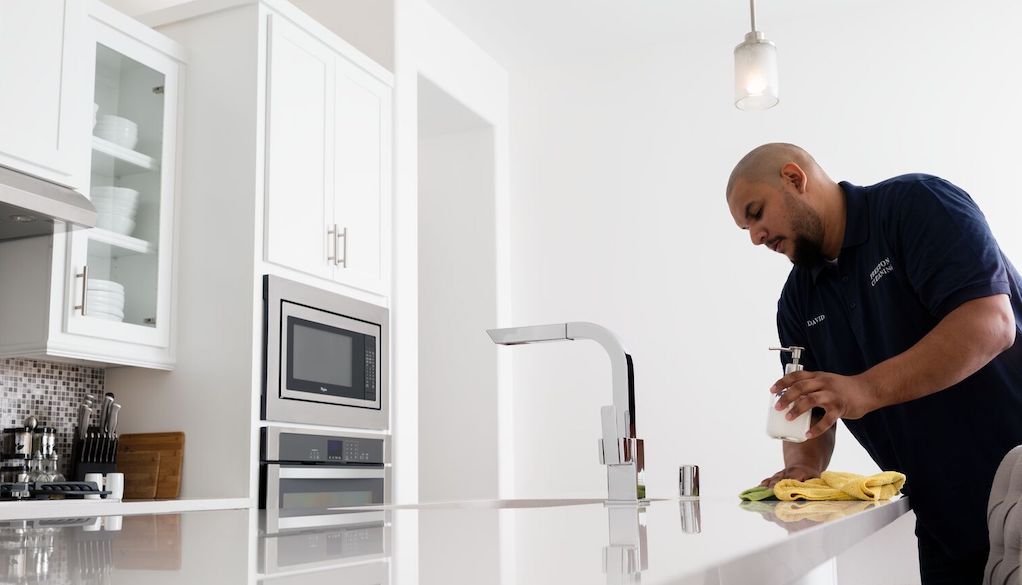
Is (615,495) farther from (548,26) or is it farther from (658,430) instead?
(548,26)

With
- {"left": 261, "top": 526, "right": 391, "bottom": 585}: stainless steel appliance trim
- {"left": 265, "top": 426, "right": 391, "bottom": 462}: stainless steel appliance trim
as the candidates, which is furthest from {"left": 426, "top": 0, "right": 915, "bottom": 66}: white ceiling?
{"left": 261, "top": 526, "right": 391, "bottom": 585}: stainless steel appliance trim

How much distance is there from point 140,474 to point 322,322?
29.2 inches

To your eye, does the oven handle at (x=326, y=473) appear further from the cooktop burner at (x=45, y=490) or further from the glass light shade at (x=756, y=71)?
the glass light shade at (x=756, y=71)

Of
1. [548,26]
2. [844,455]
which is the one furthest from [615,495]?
[548,26]

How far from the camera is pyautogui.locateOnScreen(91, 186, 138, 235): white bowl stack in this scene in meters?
2.87

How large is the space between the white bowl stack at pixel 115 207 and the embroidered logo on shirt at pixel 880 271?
6.97ft

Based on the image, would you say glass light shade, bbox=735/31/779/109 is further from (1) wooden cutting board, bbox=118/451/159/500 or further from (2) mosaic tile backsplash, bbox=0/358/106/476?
(2) mosaic tile backsplash, bbox=0/358/106/476

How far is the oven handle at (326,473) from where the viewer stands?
3029 mm

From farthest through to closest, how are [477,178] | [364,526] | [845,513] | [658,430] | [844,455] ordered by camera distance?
1. [477,178]
2. [658,430]
3. [844,455]
4. [845,513]
5. [364,526]

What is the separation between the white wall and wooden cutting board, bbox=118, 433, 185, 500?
6.22 ft

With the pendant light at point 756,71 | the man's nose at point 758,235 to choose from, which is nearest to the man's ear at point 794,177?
the man's nose at point 758,235

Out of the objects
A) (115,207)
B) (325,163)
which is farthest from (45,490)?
(325,163)

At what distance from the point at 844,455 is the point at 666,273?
1.19 metres

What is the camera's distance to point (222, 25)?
322 cm
